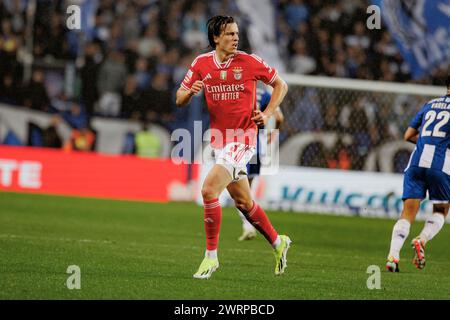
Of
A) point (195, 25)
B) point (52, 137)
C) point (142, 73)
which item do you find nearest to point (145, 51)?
point (142, 73)

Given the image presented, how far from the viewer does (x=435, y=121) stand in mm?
10484

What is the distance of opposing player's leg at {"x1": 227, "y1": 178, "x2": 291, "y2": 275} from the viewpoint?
9.08 meters

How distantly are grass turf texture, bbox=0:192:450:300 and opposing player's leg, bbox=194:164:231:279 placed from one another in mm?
140

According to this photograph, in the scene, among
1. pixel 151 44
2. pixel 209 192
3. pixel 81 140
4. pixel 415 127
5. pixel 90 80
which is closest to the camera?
pixel 209 192

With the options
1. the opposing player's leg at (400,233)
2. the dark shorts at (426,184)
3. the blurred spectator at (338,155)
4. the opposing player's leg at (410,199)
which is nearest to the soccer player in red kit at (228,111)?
the opposing player's leg at (400,233)

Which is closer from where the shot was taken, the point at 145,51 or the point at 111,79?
the point at 111,79

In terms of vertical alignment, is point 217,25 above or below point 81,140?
above

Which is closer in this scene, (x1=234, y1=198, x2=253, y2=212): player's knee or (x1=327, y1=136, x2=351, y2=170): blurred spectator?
(x1=234, y1=198, x2=253, y2=212): player's knee

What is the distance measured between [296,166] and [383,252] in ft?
22.5

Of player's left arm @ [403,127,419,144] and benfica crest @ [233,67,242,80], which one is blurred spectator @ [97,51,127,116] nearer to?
player's left arm @ [403,127,419,144]

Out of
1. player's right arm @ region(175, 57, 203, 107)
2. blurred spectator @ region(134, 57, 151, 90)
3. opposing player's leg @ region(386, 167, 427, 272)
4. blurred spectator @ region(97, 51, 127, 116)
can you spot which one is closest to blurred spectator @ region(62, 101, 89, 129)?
blurred spectator @ region(97, 51, 127, 116)

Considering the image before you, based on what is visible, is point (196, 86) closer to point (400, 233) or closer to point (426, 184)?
point (400, 233)

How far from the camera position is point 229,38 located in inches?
349

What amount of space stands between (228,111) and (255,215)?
1.02 metres
